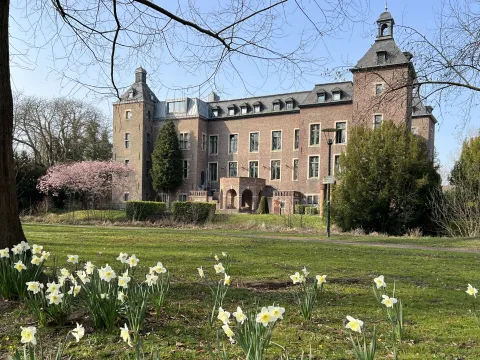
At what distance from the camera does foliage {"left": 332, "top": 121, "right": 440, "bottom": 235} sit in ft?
71.8

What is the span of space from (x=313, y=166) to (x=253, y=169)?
7661mm

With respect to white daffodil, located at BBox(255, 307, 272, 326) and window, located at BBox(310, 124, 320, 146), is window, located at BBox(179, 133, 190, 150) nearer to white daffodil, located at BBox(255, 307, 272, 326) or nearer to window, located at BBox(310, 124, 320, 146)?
window, located at BBox(310, 124, 320, 146)

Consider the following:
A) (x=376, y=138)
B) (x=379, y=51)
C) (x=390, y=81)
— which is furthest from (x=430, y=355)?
(x=379, y=51)

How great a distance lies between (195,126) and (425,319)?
41.3 m

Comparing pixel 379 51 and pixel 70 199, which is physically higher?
pixel 379 51

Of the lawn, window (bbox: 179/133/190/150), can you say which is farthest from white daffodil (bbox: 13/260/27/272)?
window (bbox: 179/133/190/150)

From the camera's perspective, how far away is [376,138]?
2306cm

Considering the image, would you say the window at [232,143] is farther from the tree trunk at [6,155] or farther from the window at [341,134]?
the tree trunk at [6,155]

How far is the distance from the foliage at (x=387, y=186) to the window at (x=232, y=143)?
22220mm

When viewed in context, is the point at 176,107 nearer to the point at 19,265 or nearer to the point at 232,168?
the point at 232,168

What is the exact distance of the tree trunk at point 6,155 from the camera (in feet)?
15.0

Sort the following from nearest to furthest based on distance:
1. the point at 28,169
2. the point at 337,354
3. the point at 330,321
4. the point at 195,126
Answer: the point at 337,354
the point at 330,321
the point at 28,169
the point at 195,126

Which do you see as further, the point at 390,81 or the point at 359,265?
the point at 390,81

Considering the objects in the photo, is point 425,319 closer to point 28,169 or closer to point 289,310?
point 289,310
